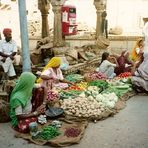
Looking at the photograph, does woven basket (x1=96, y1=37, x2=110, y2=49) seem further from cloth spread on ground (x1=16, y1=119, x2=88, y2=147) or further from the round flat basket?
cloth spread on ground (x1=16, y1=119, x2=88, y2=147)

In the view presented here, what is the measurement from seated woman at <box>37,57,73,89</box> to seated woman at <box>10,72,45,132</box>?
172 centimetres

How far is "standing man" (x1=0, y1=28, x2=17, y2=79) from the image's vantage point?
9.21 m

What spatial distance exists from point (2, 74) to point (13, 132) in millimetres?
3834

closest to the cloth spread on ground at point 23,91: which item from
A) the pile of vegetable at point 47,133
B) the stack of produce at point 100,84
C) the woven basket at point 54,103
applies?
the pile of vegetable at point 47,133

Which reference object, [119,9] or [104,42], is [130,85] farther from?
[119,9]

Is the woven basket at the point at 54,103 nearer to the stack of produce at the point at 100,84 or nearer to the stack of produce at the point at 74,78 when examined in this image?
the stack of produce at the point at 100,84

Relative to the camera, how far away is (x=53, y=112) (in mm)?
6590

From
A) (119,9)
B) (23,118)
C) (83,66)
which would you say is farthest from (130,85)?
(119,9)

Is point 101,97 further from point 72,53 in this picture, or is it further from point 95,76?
point 72,53

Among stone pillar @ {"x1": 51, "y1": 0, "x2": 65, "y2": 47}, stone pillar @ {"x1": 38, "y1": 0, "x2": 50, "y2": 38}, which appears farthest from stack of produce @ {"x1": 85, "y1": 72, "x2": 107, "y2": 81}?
stone pillar @ {"x1": 38, "y1": 0, "x2": 50, "y2": 38}

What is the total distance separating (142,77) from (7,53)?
3826mm

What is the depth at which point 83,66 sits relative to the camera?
10969 mm

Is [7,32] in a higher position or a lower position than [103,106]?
higher

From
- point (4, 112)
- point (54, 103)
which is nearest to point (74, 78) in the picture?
point (54, 103)
